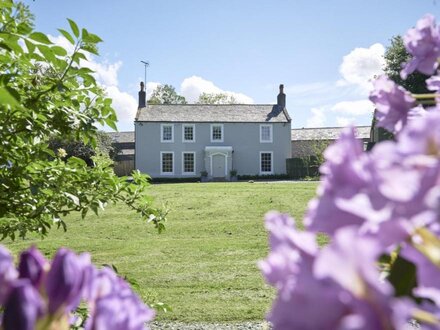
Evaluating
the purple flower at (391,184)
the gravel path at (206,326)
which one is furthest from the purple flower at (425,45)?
the gravel path at (206,326)

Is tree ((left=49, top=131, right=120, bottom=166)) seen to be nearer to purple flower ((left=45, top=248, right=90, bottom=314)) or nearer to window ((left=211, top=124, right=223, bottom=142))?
window ((left=211, top=124, right=223, bottom=142))

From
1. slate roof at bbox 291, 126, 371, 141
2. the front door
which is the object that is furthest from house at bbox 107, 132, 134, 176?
slate roof at bbox 291, 126, 371, 141

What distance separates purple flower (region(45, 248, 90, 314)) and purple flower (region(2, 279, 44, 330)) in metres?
0.04

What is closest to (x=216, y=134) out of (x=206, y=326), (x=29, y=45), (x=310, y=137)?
(x=310, y=137)

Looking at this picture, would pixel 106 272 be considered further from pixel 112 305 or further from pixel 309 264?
pixel 309 264

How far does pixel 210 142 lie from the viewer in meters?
37.2

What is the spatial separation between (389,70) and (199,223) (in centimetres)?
2708

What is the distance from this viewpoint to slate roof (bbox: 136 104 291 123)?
3700 centimetres

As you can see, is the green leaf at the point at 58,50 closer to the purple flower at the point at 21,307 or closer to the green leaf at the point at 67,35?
the green leaf at the point at 67,35

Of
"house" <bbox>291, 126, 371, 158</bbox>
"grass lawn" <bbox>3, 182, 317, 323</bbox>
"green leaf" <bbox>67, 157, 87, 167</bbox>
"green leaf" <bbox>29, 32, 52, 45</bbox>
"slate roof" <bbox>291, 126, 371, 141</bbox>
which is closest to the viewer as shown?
"green leaf" <bbox>29, 32, 52, 45</bbox>

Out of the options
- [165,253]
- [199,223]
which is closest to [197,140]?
[199,223]

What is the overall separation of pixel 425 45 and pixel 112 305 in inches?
30.1

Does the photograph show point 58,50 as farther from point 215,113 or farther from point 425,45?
point 215,113

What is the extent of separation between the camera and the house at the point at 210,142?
1433 inches
